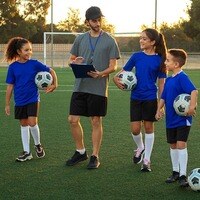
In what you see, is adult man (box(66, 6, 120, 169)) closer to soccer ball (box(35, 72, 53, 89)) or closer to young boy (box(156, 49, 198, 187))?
soccer ball (box(35, 72, 53, 89))

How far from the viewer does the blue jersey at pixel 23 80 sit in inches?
286

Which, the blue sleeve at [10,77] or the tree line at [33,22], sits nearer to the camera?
the blue sleeve at [10,77]

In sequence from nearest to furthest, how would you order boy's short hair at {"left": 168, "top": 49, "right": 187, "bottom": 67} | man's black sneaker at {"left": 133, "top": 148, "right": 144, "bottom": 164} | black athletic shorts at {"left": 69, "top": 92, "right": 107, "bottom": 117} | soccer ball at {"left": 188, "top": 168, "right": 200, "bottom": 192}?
soccer ball at {"left": 188, "top": 168, "right": 200, "bottom": 192} → boy's short hair at {"left": 168, "top": 49, "right": 187, "bottom": 67} → black athletic shorts at {"left": 69, "top": 92, "right": 107, "bottom": 117} → man's black sneaker at {"left": 133, "top": 148, "right": 144, "bottom": 164}

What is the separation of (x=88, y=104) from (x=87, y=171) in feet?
2.99

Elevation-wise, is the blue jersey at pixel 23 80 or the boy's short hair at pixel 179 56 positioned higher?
the boy's short hair at pixel 179 56

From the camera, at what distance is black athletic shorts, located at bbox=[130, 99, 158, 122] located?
22.1ft

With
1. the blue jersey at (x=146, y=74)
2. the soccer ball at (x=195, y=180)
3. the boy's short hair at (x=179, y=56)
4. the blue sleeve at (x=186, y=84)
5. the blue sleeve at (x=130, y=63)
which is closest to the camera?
the soccer ball at (x=195, y=180)

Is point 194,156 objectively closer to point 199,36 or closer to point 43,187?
→ point 43,187

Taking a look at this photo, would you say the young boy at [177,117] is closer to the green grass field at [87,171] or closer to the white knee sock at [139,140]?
the green grass field at [87,171]

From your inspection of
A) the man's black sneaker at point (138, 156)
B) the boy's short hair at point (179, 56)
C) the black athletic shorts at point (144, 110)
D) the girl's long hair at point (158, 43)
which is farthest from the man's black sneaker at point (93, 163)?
the boy's short hair at point (179, 56)

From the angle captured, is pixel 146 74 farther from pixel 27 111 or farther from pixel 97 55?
pixel 27 111

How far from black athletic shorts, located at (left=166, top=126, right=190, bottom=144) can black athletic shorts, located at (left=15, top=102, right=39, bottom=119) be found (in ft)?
6.97

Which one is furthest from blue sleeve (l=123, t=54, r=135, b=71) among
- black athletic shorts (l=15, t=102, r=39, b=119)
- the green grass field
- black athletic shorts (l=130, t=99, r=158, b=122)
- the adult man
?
black athletic shorts (l=15, t=102, r=39, b=119)

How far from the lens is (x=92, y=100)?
6965 mm
